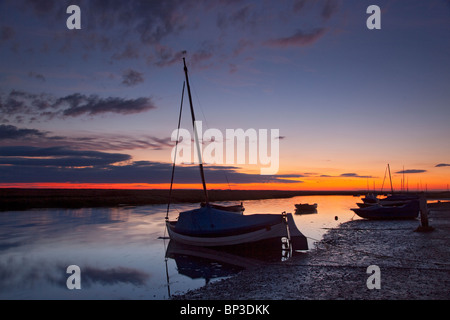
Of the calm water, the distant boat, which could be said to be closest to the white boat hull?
the calm water

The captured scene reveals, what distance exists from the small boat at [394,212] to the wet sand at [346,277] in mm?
23589

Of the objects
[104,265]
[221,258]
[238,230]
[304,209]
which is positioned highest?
[238,230]

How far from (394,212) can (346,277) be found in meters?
35.7

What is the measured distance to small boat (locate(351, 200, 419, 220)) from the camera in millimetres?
44125

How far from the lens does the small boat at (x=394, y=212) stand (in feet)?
145

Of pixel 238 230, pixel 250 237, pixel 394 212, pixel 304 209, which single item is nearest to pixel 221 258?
pixel 238 230

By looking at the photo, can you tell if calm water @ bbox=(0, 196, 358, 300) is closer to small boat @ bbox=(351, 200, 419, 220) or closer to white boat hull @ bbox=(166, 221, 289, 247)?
white boat hull @ bbox=(166, 221, 289, 247)

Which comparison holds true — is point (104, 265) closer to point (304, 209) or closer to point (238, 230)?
point (238, 230)

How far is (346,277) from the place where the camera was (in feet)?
46.4

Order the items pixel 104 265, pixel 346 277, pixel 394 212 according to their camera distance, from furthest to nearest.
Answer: pixel 394 212, pixel 104 265, pixel 346 277

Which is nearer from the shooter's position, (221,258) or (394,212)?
(221,258)

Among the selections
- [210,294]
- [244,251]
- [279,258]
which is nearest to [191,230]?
[244,251]
